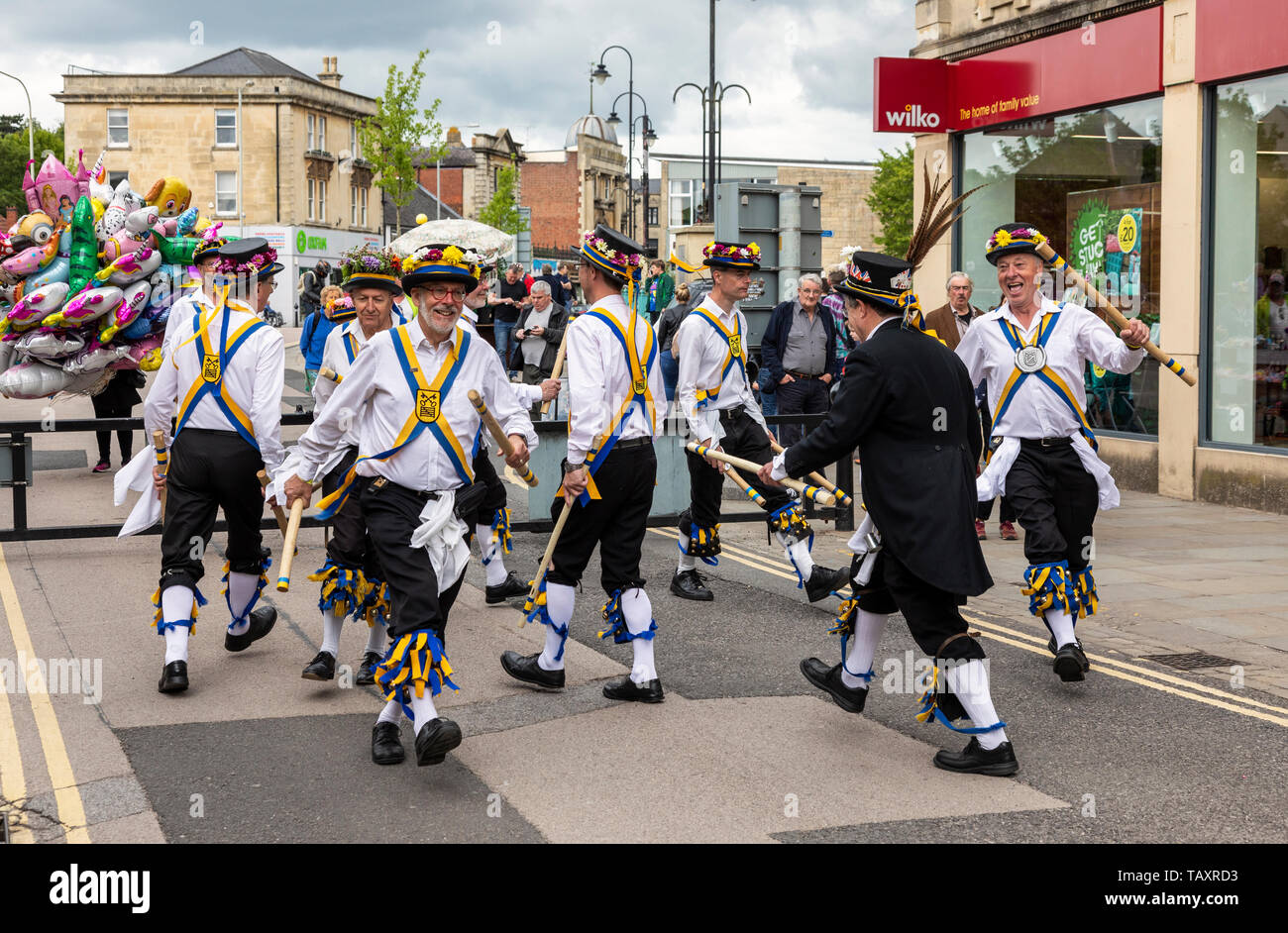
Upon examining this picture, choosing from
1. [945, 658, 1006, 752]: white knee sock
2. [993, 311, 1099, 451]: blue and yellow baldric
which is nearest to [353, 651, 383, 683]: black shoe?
[945, 658, 1006, 752]: white knee sock

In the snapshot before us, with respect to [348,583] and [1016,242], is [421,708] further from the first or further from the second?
[1016,242]

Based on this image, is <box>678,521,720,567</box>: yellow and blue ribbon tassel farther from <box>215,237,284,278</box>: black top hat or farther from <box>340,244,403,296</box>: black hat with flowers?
<box>215,237,284,278</box>: black top hat

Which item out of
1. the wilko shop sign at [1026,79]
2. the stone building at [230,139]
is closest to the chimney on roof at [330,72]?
the stone building at [230,139]

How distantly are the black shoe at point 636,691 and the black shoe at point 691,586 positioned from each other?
238cm

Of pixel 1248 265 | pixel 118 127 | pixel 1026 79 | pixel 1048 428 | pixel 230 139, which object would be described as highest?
pixel 118 127

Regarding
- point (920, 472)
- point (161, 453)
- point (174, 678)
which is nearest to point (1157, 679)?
point (920, 472)

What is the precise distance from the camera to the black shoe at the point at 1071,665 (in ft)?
21.5

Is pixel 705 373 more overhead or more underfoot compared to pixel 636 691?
more overhead

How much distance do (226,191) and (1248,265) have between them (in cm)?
5525

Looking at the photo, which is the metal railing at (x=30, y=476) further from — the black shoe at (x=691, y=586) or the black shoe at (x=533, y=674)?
the black shoe at (x=533, y=674)

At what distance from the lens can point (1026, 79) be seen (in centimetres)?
1540

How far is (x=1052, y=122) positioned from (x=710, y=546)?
901 cm

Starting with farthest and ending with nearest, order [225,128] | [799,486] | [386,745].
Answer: [225,128]
[799,486]
[386,745]

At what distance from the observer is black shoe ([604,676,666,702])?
249 inches
